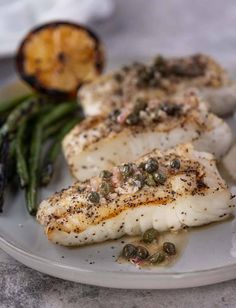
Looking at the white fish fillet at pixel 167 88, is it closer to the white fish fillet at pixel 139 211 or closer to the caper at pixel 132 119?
the caper at pixel 132 119

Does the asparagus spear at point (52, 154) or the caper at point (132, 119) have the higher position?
the caper at point (132, 119)

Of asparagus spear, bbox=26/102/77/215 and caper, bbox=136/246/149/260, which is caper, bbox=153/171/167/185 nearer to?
caper, bbox=136/246/149/260

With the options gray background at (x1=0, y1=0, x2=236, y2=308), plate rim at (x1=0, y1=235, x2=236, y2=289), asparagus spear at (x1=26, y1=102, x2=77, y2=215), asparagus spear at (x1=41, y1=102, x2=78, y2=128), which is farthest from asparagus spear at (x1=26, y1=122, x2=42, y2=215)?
gray background at (x1=0, y1=0, x2=236, y2=308)

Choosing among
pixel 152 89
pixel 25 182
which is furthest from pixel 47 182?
pixel 152 89

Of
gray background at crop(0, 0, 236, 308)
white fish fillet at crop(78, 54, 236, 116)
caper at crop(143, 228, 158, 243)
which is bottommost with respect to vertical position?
gray background at crop(0, 0, 236, 308)

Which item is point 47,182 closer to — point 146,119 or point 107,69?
Result: point 146,119

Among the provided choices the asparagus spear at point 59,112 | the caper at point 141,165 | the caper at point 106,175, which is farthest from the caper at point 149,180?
the asparagus spear at point 59,112

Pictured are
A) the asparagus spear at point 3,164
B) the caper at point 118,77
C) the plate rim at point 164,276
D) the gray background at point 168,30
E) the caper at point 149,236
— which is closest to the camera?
the plate rim at point 164,276
